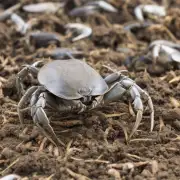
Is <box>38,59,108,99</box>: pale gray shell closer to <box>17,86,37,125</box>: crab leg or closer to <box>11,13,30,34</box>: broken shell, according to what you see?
<box>17,86,37,125</box>: crab leg

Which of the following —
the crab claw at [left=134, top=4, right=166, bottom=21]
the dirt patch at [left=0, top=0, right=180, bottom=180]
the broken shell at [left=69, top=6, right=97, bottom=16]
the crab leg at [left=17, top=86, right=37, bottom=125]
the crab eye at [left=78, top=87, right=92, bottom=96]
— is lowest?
the crab claw at [left=134, top=4, right=166, bottom=21]

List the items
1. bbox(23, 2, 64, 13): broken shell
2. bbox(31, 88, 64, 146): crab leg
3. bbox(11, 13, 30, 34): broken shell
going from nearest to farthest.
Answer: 1. bbox(31, 88, 64, 146): crab leg
2. bbox(11, 13, 30, 34): broken shell
3. bbox(23, 2, 64, 13): broken shell

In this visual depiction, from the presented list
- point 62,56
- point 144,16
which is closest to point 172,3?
point 144,16

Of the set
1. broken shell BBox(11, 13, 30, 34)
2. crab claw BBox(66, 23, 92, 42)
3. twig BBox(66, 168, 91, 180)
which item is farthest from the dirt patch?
broken shell BBox(11, 13, 30, 34)

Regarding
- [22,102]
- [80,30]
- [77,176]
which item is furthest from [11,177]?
[80,30]

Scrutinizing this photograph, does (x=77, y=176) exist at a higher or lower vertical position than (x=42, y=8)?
higher

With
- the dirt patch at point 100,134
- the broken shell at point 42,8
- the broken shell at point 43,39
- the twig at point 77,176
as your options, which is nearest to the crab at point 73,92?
the dirt patch at point 100,134

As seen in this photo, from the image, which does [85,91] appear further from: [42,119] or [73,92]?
[42,119]

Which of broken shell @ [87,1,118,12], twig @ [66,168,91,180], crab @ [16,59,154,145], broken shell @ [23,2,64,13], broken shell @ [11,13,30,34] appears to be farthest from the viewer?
broken shell @ [87,1,118,12]
